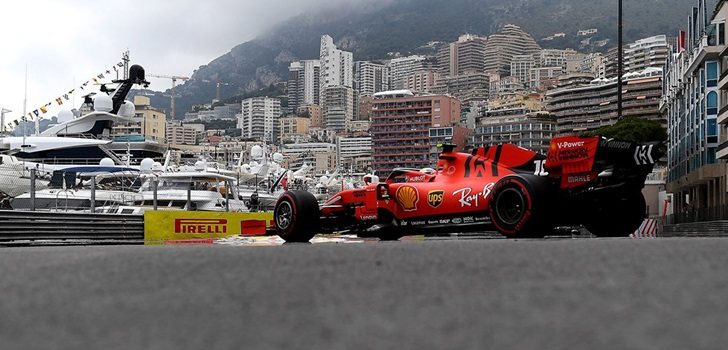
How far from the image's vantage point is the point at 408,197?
11.7m

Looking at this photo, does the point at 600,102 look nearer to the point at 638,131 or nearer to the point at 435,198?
the point at 638,131

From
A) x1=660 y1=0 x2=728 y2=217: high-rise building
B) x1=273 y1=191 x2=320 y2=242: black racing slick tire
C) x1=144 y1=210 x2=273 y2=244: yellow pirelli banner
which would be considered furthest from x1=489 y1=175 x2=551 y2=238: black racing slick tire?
x1=660 y1=0 x2=728 y2=217: high-rise building

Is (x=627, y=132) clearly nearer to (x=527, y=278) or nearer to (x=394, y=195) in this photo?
(x=394, y=195)

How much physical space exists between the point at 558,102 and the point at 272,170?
4765 inches

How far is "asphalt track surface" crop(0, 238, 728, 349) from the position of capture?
5.55 ft

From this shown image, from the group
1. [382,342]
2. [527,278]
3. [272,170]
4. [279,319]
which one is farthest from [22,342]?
[272,170]

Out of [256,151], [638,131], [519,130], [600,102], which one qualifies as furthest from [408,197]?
[600,102]

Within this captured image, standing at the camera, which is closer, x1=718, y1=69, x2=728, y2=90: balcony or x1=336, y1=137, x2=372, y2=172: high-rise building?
x1=718, y1=69, x2=728, y2=90: balcony

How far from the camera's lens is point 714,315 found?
72.8 inches

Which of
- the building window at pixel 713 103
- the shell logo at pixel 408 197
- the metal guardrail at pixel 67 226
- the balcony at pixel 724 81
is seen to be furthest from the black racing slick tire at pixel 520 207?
the building window at pixel 713 103

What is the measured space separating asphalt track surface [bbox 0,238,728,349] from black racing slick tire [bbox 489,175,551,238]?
22.0 ft

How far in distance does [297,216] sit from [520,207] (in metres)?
3.25

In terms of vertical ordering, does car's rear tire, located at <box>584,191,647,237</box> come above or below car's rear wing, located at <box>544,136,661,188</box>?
below

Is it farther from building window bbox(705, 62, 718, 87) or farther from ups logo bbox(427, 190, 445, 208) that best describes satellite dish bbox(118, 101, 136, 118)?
ups logo bbox(427, 190, 445, 208)
